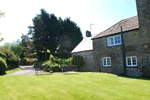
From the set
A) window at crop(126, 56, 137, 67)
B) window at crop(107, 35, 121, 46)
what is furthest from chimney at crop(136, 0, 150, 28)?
window at crop(126, 56, 137, 67)

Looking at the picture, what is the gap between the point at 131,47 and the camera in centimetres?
1551

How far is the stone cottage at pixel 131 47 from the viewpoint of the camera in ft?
47.2

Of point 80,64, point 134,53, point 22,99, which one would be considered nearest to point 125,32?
point 134,53

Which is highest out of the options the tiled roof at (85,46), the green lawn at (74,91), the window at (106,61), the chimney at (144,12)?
the chimney at (144,12)

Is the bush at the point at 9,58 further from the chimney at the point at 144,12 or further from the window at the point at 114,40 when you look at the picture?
the chimney at the point at 144,12

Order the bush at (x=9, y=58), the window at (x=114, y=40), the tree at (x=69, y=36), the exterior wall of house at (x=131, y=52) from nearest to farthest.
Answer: the exterior wall of house at (x=131, y=52), the window at (x=114, y=40), the bush at (x=9, y=58), the tree at (x=69, y=36)

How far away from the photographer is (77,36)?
A: 53469mm

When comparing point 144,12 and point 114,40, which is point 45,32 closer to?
point 114,40

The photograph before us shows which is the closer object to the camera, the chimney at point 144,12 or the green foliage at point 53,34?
the chimney at point 144,12

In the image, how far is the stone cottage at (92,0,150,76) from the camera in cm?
1438

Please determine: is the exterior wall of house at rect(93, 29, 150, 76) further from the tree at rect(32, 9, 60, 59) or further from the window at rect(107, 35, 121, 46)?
the tree at rect(32, 9, 60, 59)

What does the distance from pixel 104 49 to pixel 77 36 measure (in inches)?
1401

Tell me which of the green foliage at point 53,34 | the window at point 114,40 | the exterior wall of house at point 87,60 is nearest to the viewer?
the window at point 114,40

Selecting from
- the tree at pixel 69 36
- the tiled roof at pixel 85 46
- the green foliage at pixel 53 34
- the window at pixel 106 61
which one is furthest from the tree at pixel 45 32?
the window at pixel 106 61
